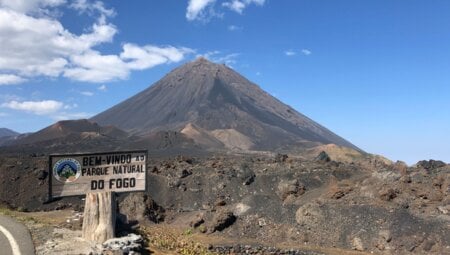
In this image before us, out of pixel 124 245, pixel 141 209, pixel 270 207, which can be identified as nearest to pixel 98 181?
pixel 124 245

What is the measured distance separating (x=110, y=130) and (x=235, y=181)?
8404cm

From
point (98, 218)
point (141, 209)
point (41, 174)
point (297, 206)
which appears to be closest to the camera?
point (98, 218)

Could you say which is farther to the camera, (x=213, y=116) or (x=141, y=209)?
(x=213, y=116)

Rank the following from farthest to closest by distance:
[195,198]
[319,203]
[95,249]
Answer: [195,198], [319,203], [95,249]

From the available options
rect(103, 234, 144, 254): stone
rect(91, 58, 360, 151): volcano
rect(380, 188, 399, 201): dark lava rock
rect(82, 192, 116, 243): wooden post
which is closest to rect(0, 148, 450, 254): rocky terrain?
rect(380, 188, 399, 201): dark lava rock

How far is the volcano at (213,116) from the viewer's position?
129000 mm

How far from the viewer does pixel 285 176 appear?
139ft

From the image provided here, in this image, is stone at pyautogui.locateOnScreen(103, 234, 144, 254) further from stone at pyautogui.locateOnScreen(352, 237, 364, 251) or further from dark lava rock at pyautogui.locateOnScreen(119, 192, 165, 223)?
dark lava rock at pyautogui.locateOnScreen(119, 192, 165, 223)

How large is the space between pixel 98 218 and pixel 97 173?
1467 millimetres

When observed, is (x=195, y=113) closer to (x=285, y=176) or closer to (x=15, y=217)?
(x=285, y=176)

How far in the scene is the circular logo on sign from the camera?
48.1ft

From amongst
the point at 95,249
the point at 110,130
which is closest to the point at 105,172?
the point at 95,249

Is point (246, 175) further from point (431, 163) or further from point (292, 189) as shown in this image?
point (431, 163)

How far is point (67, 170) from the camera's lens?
48.5 feet
